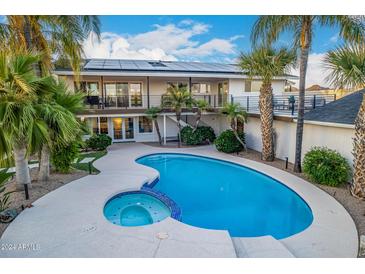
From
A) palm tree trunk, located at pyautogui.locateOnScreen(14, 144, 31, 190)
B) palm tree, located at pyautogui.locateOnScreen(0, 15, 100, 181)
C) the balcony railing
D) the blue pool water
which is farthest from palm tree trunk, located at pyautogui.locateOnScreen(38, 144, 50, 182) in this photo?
the balcony railing

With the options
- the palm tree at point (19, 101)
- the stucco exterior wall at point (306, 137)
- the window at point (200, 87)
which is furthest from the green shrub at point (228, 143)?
the palm tree at point (19, 101)

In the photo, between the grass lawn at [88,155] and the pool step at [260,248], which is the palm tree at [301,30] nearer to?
the pool step at [260,248]

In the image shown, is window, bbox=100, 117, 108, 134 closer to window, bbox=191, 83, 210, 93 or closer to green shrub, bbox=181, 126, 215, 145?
green shrub, bbox=181, 126, 215, 145

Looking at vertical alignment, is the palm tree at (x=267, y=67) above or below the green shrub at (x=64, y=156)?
above

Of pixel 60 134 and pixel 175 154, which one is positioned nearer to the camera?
pixel 60 134

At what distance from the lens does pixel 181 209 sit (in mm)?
7852

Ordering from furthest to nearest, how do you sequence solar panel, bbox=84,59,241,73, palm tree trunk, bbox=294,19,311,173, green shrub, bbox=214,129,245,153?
solar panel, bbox=84,59,241,73 < green shrub, bbox=214,129,245,153 < palm tree trunk, bbox=294,19,311,173

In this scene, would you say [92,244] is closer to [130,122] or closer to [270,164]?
[270,164]

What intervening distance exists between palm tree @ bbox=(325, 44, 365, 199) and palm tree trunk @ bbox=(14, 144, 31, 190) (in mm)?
9445

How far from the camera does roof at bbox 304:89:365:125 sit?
365 inches

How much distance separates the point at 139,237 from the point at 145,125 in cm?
1458

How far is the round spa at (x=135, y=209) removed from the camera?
6956 mm
